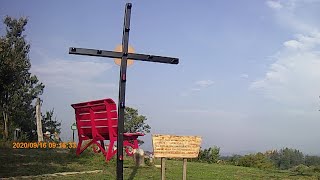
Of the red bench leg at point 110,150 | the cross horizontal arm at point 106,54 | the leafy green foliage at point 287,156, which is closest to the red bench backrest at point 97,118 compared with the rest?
the red bench leg at point 110,150

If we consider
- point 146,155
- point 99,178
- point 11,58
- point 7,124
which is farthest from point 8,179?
point 7,124

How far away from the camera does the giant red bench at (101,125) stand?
448 inches

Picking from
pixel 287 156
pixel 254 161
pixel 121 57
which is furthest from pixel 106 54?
pixel 287 156

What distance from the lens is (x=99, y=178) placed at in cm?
866

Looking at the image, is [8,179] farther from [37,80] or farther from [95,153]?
[37,80]

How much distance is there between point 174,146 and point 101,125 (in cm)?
496

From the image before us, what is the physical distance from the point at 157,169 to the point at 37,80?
16.3 meters

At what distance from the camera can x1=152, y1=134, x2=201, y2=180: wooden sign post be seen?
715 centimetres

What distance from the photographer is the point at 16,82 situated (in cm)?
2222

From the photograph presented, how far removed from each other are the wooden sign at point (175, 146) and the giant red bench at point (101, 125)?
3956 millimetres

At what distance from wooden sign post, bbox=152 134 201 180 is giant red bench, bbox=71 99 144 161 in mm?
3950
